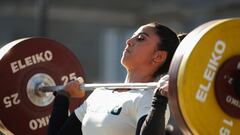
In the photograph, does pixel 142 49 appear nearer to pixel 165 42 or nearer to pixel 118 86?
pixel 165 42

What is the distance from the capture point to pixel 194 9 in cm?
1579

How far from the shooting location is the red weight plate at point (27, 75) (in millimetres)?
3342

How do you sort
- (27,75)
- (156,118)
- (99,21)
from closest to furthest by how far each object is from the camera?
(156,118) < (27,75) < (99,21)

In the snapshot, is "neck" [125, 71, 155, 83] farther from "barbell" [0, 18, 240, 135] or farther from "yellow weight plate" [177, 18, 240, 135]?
"yellow weight plate" [177, 18, 240, 135]

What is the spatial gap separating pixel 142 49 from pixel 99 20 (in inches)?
569

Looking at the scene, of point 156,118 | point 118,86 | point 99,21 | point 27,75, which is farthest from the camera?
point 99,21

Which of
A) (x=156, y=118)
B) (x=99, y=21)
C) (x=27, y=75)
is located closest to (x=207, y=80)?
(x=156, y=118)

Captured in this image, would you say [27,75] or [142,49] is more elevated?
[142,49]

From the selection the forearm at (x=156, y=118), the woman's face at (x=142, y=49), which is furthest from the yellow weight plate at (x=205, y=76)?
the woman's face at (x=142, y=49)

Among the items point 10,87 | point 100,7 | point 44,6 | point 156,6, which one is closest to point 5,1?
point 100,7

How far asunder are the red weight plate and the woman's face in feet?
2.13

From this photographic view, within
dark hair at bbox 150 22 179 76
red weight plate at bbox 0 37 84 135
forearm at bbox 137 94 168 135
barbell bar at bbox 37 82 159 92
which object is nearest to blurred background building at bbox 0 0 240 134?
red weight plate at bbox 0 37 84 135

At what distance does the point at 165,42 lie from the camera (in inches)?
113

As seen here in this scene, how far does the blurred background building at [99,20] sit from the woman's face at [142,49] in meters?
11.9
